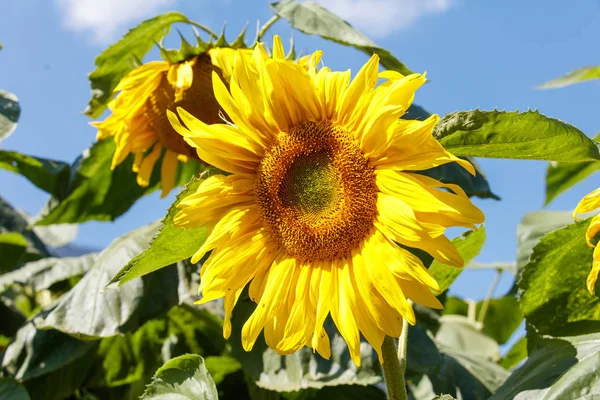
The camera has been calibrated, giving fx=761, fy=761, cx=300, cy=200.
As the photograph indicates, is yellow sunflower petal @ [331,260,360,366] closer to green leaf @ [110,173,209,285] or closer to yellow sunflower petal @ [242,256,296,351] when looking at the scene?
yellow sunflower petal @ [242,256,296,351]

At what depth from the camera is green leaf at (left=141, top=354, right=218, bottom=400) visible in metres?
0.94

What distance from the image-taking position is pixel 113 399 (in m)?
1.84

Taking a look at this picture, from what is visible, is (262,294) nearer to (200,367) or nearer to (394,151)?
(200,367)

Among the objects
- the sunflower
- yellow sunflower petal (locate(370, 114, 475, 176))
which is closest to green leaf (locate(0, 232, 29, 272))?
the sunflower

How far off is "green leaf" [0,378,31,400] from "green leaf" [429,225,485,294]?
0.72m

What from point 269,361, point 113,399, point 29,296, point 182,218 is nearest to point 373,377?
point 269,361

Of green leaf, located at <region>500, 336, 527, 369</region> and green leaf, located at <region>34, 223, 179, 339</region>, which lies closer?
green leaf, located at <region>34, 223, 179, 339</region>

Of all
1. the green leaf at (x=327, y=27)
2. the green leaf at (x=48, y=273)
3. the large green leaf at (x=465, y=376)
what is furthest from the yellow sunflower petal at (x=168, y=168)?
the large green leaf at (x=465, y=376)

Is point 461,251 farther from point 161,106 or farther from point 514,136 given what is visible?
point 161,106

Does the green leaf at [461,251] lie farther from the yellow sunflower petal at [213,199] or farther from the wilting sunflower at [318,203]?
the yellow sunflower petal at [213,199]

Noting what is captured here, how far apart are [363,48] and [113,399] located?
1069 millimetres

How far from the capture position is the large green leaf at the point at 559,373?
83 cm

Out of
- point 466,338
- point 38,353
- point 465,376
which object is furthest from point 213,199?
point 466,338

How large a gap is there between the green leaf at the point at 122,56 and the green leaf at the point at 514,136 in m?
0.91
